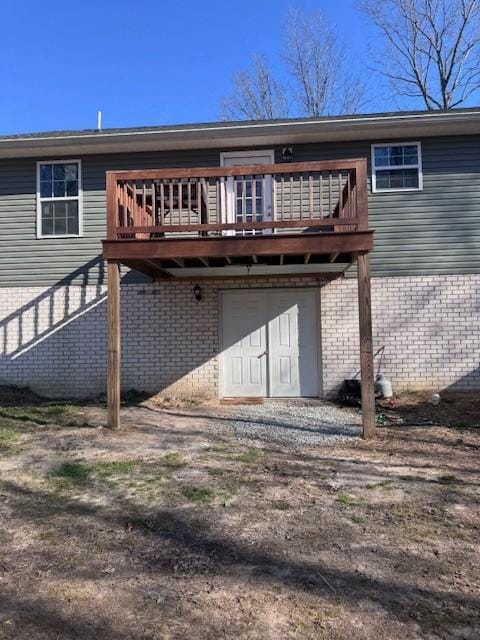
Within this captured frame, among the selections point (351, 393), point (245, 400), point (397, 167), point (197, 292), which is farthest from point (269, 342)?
point (397, 167)

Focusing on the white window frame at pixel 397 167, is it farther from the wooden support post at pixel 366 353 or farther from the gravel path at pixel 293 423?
the gravel path at pixel 293 423

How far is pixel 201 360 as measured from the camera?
9586 mm

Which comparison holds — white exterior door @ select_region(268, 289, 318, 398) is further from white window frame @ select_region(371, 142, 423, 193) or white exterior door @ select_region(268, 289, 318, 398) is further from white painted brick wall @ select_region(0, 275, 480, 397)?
white window frame @ select_region(371, 142, 423, 193)

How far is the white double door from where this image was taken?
962 cm

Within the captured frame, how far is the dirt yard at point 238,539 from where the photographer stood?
8.35 feet

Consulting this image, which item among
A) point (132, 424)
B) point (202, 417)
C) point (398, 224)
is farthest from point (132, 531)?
point (398, 224)

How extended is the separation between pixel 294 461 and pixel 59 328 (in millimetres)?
6135

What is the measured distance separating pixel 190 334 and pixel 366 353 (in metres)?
4.17

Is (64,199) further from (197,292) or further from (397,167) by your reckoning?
(397,167)

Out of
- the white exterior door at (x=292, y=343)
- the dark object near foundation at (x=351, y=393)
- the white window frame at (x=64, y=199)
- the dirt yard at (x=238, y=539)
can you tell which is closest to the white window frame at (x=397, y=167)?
the white exterior door at (x=292, y=343)

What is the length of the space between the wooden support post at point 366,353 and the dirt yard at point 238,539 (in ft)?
1.02

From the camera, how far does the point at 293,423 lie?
24.1ft

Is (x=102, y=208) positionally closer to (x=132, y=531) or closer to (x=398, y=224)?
(x=398, y=224)

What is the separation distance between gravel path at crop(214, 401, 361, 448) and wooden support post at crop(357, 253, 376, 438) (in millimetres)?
281
